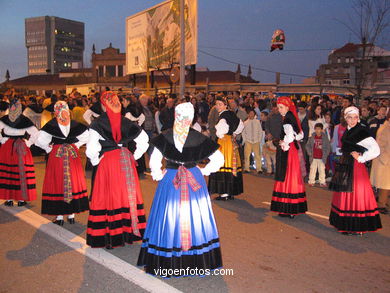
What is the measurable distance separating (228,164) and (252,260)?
11.1ft

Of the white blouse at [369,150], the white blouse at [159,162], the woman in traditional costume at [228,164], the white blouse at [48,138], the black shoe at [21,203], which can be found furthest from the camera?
the woman in traditional costume at [228,164]

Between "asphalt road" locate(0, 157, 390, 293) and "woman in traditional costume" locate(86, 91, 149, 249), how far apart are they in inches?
11.0

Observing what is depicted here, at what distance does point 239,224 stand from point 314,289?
2443 mm

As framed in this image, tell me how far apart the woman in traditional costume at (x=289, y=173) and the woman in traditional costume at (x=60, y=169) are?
3.56 meters

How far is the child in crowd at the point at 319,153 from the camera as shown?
10.2 meters

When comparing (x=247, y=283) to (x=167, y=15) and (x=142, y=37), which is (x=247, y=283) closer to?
(x=167, y=15)

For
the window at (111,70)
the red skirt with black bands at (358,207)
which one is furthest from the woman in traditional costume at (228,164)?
the window at (111,70)

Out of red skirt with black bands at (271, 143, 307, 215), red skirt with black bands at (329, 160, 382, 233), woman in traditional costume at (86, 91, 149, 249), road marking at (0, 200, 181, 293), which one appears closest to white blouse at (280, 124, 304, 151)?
red skirt with black bands at (271, 143, 307, 215)

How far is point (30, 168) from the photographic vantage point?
7777mm

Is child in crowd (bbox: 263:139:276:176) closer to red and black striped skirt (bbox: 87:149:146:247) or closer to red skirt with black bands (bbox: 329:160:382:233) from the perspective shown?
red skirt with black bands (bbox: 329:160:382:233)

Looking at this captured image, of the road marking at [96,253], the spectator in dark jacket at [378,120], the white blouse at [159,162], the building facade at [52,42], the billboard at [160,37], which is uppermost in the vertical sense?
the building facade at [52,42]

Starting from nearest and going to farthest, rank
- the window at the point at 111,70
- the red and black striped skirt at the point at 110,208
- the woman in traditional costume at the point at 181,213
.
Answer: the woman in traditional costume at the point at 181,213 < the red and black striped skirt at the point at 110,208 < the window at the point at 111,70

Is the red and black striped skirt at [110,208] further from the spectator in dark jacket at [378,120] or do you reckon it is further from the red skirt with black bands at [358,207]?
the spectator in dark jacket at [378,120]

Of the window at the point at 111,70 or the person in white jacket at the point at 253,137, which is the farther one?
the window at the point at 111,70
